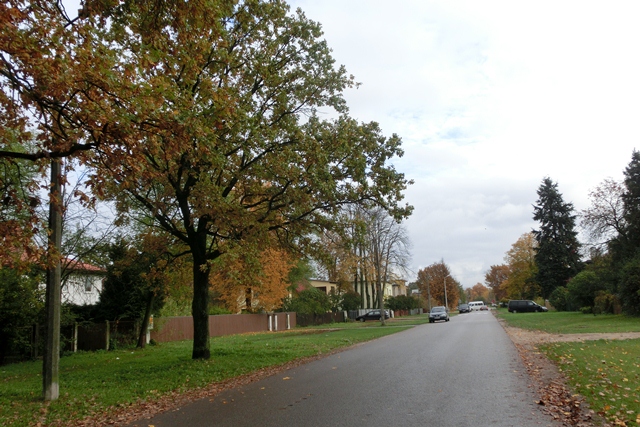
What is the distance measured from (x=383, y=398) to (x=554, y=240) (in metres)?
59.4

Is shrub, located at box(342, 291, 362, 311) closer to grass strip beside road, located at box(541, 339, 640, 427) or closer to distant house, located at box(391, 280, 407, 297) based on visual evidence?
distant house, located at box(391, 280, 407, 297)

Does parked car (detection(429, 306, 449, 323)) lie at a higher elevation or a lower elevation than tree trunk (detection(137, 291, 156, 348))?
lower

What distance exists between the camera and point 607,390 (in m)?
8.27

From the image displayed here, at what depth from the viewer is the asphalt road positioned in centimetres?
719

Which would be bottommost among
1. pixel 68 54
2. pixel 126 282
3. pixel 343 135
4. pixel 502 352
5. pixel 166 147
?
pixel 502 352

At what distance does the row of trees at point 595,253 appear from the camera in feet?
101

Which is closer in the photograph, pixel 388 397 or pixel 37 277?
pixel 388 397

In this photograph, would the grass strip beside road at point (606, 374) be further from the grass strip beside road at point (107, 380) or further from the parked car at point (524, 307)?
the parked car at point (524, 307)

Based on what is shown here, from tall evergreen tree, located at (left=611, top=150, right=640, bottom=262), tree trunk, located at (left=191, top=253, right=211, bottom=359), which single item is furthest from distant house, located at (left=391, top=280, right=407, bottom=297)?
tree trunk, located at (left=191, top=253, right=211, bottom=359)

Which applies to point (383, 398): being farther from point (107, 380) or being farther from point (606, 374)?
point (107, 380)

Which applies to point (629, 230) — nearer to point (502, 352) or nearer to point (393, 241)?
point (393, 241)

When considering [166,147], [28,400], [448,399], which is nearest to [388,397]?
[448,399]

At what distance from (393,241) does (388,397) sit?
36993mm

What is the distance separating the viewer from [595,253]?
35281 millimetres
